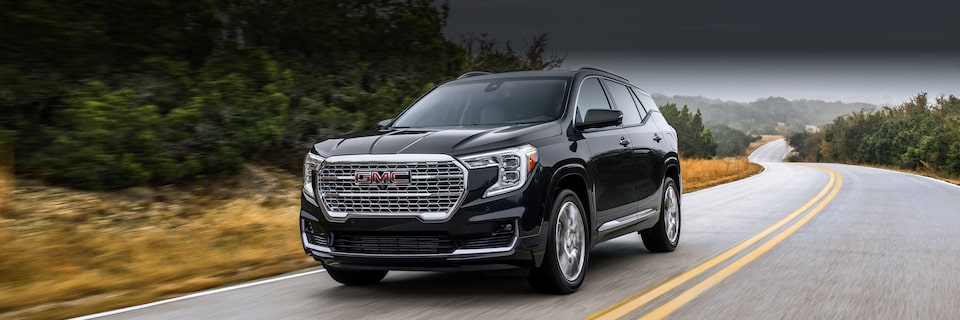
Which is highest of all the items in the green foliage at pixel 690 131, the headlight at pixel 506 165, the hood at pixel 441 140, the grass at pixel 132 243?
the hood at pixel 441 140

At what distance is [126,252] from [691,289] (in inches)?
211

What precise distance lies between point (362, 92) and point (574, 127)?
8.85 m

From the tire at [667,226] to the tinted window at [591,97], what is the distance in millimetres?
1644

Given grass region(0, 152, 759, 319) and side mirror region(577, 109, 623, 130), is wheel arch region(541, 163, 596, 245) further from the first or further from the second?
grass region(0, 152, 759, 319)

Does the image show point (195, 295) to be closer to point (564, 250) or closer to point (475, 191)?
point (475, 191)

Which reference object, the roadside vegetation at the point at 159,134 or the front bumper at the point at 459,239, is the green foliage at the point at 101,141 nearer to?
the roadside vegetation at the point at 159,134

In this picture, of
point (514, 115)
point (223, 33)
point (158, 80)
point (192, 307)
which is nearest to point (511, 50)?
point (223, 33)

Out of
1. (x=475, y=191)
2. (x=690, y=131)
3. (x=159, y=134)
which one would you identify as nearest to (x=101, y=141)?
(x=159, y=134)

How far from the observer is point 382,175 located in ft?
20.9

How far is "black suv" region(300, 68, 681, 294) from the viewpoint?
629cm

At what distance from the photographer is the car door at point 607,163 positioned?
299 inches

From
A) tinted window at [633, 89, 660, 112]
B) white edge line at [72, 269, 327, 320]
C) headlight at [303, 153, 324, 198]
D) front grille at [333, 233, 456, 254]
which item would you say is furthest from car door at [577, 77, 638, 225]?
white edge line at [72, 269, 327, 320]

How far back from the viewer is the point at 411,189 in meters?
6.30

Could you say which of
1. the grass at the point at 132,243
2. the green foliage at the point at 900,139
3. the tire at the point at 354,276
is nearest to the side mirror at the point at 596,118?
the tire at the point at 354,276
